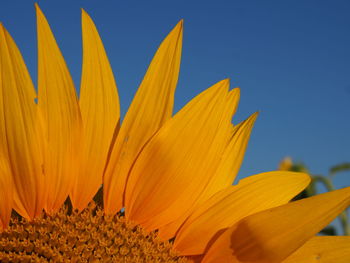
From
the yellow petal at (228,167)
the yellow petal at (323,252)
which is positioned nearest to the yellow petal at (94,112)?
the yellow petal at (228,167)

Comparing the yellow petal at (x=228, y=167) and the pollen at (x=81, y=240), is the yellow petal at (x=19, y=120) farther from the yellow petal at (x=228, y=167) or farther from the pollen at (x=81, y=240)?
the yellow petal at (x=228, y=167)

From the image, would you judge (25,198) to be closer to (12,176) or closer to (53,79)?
(12,176)

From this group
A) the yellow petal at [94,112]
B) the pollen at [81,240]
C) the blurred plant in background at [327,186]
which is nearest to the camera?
the pollen at [81,240]

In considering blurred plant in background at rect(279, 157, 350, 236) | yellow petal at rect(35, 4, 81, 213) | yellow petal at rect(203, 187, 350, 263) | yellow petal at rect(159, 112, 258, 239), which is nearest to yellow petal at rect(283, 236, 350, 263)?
yellow petal at rect(203, 187, 350, 263)

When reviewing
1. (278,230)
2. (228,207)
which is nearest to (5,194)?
(228,207)

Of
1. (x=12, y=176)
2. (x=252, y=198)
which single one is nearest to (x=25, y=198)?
(x=12, y=176)

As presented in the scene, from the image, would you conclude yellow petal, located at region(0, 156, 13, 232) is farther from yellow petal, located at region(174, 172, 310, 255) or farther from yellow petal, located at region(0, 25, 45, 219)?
yellow petal, located at region(174, 172, 310, 255)

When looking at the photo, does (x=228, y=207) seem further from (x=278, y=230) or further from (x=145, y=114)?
(x=145, y=114)
